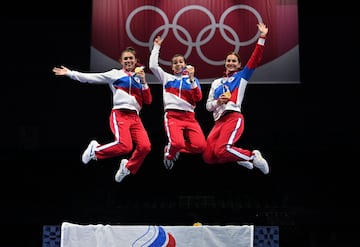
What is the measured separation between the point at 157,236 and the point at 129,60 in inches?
82.1

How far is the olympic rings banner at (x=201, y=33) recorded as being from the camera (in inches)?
295

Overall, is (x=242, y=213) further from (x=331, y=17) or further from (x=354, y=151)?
(x=331, y=17)

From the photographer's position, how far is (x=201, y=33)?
24.9 feet

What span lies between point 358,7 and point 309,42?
83cm

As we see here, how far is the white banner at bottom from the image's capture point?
723 centimetres

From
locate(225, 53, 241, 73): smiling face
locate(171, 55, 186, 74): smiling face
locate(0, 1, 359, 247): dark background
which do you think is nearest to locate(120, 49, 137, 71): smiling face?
locate(171, 55, 186, 74): smiling face

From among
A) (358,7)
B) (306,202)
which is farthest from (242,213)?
(358,7)

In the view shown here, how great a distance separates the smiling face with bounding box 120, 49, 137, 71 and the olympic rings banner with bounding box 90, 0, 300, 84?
228 mm

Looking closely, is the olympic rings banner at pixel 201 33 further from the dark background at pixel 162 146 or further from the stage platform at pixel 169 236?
the stage platform at pixel 169 236

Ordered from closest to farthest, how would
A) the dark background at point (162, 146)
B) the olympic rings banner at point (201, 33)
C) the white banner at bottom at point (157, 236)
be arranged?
the white banner at bottom at point (157, 236) < the olympic rings banner at point (201, 33) < the dark background at point (162, 146)

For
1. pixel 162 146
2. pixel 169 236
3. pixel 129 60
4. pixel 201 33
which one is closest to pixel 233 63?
pixel 201 33

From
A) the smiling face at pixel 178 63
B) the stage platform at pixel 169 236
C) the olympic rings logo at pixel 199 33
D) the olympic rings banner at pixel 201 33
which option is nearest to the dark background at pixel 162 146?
the olympic rings banner at pixel 201 33

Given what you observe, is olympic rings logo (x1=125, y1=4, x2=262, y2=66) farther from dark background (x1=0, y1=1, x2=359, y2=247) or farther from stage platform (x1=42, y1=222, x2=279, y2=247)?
stage platform (x1=42, y1=222, x2=279, y2=247)

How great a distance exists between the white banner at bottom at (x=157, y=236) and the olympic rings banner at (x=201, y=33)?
5.84 feet
